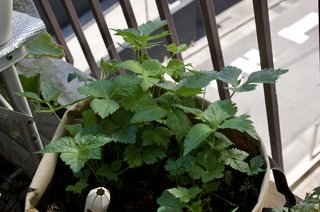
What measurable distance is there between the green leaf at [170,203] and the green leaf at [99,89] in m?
0.20

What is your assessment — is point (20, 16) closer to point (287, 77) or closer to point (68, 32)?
point (68, 32)

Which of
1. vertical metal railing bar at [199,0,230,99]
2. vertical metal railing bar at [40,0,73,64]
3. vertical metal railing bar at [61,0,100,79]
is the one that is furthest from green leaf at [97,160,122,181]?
vertical metal railing bar at [40,0,73,64]

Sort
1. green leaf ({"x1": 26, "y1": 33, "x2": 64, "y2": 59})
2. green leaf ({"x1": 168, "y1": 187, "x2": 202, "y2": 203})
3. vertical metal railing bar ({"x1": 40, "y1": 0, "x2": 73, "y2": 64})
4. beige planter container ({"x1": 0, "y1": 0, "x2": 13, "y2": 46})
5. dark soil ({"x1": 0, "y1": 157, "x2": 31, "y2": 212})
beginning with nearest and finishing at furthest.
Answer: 1. green leaf ({"x1": 168, "y1": 187, "x2": 202, "y2": 203})
2. beige planter container ({"x1": 0, "y1": 0, "x2": 13, "y2": 46})
3. green leaf ({"x1": 26, "y1": 33, "x2": 64, "y2": 59})
4. vertical metal railing bar ({"x1": 40, "y1": 0, "x2": 73, "y2": 64})
5. dark soil ({"x1": 0, "y1": 157, "x2": 31, "y2": 212})

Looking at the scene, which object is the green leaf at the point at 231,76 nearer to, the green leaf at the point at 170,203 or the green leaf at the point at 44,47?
the green leaf at the point at 170,203

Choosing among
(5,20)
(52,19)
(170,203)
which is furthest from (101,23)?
(170,203)

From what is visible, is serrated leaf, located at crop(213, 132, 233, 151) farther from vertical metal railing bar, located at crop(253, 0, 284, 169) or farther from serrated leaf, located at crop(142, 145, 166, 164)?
vertical metal railing bar, located at crop(253, 0, 284, 169)

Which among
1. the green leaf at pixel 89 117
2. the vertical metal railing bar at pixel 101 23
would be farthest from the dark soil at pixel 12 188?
the green leaf at pixel 89 117

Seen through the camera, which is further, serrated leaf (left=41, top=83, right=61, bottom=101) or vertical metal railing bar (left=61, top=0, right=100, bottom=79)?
vertical metal railing bar (left=61, top=0, right=100, bottom=79)

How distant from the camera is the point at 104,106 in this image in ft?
2.55

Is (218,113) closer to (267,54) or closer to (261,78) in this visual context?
(261,78)

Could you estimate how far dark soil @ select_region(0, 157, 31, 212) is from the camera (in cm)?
147

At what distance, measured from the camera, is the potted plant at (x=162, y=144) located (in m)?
0.74

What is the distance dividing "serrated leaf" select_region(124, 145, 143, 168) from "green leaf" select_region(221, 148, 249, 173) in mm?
137

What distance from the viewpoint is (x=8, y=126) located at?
1351 millimetres
